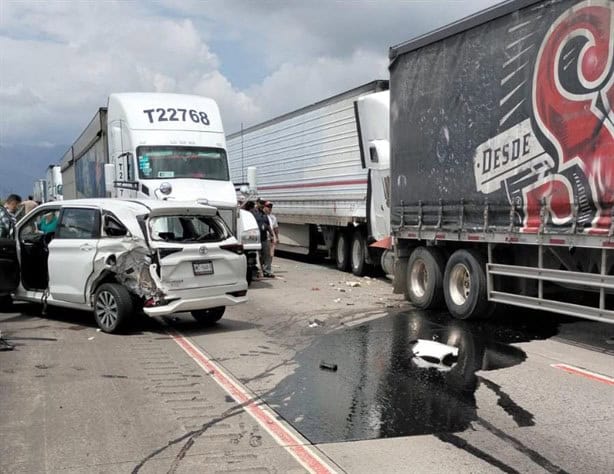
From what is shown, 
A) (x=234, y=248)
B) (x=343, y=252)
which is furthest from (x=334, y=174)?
(x=234, y=248)

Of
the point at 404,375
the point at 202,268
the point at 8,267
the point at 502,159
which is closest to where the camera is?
the point at 404,375

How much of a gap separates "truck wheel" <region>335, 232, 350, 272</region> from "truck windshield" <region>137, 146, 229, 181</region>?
404 cm

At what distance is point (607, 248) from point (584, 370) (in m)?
1.37

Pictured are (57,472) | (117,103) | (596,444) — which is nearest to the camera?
(57,472)

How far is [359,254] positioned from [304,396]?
33.4 feet

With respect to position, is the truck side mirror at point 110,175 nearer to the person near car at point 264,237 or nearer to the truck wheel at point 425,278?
the person near car at point 264,237

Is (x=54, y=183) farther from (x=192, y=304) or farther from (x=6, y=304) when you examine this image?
(x=192, y=304)

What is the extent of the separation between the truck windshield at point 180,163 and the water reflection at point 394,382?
6298mm

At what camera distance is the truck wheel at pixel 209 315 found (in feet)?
31.0

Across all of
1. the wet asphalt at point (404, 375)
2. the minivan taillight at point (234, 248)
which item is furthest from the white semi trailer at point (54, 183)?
the wet asphalt at point (404, 375)

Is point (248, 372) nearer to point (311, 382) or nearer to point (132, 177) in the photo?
point (311, 382)

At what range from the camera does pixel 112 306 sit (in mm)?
8469

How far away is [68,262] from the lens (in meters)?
9.06

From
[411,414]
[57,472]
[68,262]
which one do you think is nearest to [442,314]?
[411,414]
